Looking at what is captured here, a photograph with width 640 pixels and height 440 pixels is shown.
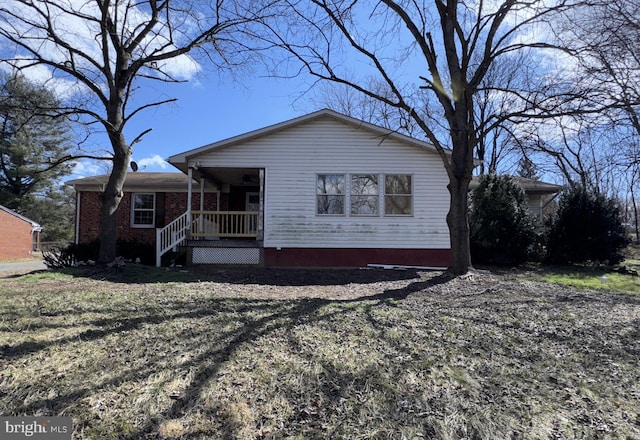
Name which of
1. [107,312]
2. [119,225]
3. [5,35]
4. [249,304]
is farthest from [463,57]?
[119,225]

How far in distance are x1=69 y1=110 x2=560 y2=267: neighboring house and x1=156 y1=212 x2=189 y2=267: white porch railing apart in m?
0.06

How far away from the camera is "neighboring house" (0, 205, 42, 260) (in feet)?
81.9

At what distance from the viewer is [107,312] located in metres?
5.07

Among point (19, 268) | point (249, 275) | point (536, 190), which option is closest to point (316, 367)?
point (249, 275)

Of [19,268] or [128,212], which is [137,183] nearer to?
[128,212]

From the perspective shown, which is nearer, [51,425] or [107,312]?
[51,425]

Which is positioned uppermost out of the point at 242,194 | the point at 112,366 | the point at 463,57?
the point at 463,57

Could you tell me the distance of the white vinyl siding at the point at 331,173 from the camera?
1227 cm

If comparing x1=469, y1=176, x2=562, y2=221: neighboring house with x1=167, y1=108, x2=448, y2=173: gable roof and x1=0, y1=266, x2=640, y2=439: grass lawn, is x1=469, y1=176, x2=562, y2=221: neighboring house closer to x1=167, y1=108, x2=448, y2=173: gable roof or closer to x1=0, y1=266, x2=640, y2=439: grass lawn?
x1=167, y1=108, x2=448, y2=173: gable roof

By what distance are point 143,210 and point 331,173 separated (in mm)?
9050

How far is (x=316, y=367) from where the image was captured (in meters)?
3.67

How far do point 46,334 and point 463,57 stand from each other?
925 cm

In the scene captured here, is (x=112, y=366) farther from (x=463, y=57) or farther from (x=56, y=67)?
(x=56, y=67)

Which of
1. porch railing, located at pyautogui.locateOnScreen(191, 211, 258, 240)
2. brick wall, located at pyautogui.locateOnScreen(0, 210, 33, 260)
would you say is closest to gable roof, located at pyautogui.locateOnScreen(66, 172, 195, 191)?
porch railing, located at pyautogui.locateOnScreen(191, 211, 258, 240)
